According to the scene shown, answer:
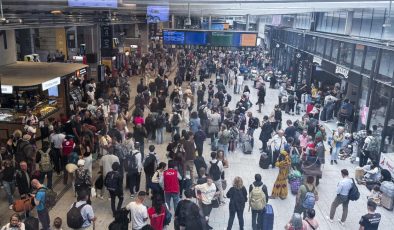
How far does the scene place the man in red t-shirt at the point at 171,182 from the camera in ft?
26.5

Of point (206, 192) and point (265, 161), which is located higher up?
point (206, 192)

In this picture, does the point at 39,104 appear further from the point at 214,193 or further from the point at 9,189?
the point at 214,193

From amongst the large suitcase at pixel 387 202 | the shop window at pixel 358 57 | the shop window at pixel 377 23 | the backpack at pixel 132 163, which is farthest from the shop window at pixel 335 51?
the backpack at pixel 132 163

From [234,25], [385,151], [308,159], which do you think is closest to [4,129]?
[308,159]

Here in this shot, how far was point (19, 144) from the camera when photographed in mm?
9477

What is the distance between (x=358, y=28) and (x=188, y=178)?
11.6 meters

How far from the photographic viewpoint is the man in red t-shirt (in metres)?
8.09

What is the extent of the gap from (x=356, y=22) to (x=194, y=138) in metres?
10.2

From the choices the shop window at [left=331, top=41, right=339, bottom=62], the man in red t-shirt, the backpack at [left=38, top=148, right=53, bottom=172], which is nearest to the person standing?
the man in red t-shirt

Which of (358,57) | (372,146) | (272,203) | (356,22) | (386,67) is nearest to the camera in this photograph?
(272,203)

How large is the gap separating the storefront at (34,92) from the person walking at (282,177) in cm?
741

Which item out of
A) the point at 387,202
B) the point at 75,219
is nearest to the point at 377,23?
the point at 387,202

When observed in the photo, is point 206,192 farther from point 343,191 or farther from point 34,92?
point 34,92

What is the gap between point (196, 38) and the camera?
56.9 ft
